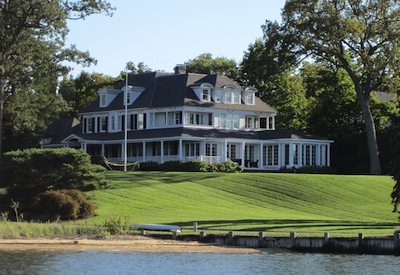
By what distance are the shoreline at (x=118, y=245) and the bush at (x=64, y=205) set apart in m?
6.92

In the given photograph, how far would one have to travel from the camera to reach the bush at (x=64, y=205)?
46.8 meters

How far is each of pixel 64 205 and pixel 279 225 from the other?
11388 millimetres

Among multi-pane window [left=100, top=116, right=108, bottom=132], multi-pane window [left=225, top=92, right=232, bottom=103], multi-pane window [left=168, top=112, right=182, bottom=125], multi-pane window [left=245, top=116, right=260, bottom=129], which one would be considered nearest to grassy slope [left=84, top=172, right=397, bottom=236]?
multi-pane window [left=168, top=112, right=182, bottom=125]

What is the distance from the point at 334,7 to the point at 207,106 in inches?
570

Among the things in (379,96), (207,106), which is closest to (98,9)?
(207,106)

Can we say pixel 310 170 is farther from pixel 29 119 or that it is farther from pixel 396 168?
pixel 396 168

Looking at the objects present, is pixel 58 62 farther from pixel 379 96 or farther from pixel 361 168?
pixel 379 96

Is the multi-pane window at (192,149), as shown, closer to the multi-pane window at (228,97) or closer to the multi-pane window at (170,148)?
the multi-pane window at (170,148)

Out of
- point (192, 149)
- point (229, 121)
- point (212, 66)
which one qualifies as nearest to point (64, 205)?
point (192, 149)

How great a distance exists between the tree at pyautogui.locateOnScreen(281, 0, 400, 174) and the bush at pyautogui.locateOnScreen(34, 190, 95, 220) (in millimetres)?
34607

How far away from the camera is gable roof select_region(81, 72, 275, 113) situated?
269ft

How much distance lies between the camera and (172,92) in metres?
→ 83.3

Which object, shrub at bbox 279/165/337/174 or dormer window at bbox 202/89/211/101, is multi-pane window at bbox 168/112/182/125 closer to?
dormer window at bbox 202/89/211/101

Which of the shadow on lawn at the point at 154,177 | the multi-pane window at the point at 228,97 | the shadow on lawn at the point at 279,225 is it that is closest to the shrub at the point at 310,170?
the multi-pane window at the point at 228,97
